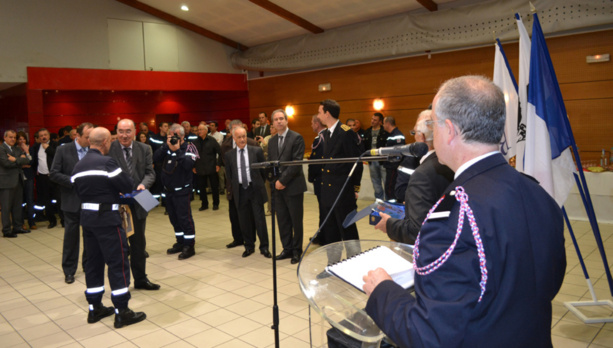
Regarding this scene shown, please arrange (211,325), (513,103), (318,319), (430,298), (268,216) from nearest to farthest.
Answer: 1. (430,298)
2. (318,319)
3. (211,325)
4. (513,103)
5. (268,216)

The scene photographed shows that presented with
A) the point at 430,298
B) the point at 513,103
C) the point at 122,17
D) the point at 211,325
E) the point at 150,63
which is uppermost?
the point at 122,17

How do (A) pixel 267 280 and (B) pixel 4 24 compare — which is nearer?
(A) pixel 267 280

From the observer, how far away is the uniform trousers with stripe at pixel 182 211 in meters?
5.55

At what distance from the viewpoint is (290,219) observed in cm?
551

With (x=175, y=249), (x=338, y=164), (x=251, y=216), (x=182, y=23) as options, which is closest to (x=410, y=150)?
(x=338, y=164)

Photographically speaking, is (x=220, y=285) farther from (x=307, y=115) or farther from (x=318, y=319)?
(x=307, y=115)

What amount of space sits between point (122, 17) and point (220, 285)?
920 centimetres

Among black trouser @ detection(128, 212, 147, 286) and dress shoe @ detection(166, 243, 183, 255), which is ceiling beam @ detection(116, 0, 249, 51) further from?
black trouser @ detection(128, 212, 147, 286)

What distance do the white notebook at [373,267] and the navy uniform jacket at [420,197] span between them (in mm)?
534

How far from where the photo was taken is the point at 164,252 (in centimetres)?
609

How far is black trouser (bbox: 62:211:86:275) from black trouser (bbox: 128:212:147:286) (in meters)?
0.73

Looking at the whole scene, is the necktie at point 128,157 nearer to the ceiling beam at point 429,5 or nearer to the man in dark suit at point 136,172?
the man in dark suit at point 136,172

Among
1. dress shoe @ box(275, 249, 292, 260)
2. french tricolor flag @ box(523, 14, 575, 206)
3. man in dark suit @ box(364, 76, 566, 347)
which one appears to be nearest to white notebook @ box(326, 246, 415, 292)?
man in dark suit @ box(364, 76, 566, 347)

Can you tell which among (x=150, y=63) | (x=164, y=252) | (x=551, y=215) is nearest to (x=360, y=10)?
(x=150, y=63)
